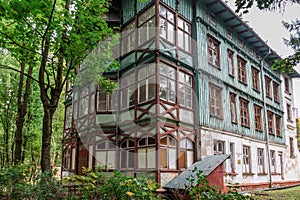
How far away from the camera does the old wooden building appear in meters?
11.2

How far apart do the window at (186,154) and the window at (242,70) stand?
21.8 feet

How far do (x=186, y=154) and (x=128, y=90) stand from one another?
3.93m

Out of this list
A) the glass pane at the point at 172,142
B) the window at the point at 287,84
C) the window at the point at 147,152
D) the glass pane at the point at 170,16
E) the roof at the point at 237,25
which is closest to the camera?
the window at the point at 147,152

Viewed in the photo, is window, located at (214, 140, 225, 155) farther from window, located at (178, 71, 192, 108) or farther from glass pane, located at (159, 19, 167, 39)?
glass pane, located at (159, 19, 167, 39)

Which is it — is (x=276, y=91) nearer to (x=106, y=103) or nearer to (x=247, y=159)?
(x=247, y=159)

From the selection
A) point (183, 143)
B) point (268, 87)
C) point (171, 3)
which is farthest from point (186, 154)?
point (268, 87)

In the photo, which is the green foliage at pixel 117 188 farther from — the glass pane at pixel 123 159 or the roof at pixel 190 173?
the glass pane at pixel 123 159

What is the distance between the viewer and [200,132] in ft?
39.2

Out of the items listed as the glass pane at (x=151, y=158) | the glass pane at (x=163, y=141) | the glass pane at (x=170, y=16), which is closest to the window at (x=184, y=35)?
the glass pane at (x=170, y=16)

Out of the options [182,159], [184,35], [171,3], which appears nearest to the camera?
[182,159]

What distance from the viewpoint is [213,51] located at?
14.3 metres

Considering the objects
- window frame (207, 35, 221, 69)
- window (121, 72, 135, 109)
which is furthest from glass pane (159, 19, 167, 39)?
window frame (207, 35, 221, 69)

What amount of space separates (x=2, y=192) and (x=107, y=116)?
7.37 meters

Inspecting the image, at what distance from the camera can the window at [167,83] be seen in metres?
11.2
